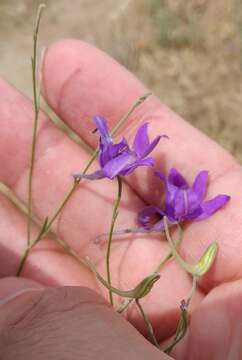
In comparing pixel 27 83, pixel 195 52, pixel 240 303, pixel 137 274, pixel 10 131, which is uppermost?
pixel 27 83

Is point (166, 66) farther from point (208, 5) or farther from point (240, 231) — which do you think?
point (240, 231)

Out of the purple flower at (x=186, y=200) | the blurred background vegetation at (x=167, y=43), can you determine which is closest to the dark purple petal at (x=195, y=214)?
the purple flower at (x=186, y=200)

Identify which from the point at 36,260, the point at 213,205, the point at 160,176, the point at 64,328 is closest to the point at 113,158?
the point at 160,176

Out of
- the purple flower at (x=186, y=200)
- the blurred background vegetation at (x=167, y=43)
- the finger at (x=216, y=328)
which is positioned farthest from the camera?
the blurred background vegetation at (x=167, y=43)

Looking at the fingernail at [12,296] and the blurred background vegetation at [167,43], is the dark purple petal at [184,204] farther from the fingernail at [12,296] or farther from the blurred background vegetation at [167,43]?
the blurred background vegetation at [167,43]

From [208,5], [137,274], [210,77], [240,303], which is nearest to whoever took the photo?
[240,303]

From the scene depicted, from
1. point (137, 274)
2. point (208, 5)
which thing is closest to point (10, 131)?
point (137, 274)
